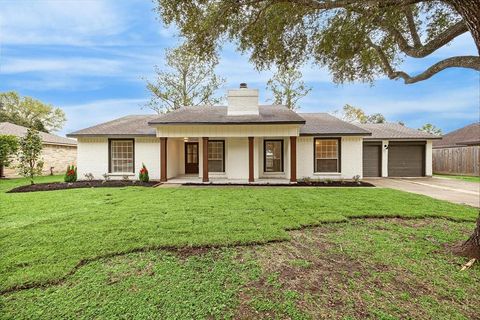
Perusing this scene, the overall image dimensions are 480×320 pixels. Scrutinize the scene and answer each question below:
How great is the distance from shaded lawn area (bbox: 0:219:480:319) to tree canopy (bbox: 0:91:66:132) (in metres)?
36.1

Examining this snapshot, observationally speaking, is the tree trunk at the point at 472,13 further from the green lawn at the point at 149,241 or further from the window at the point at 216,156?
the window at the point at 216,156

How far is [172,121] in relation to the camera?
11.7 meters

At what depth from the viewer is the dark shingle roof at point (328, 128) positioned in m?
12.4

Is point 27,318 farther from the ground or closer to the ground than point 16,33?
closer to the ground

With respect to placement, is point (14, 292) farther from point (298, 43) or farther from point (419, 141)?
point (419, 141)

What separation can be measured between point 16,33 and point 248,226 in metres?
8.77

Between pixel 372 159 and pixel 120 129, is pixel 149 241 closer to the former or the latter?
pixel 120 129

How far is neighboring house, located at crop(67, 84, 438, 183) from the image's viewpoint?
11.7 m

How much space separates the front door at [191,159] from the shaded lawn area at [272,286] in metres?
11.6

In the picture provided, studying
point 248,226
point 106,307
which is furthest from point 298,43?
point 106,307

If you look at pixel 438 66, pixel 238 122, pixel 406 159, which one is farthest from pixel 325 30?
pixel 406 159

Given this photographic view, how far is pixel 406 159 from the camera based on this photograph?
1528cm

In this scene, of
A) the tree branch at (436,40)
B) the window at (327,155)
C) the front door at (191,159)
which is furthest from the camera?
the front door at (191,159)

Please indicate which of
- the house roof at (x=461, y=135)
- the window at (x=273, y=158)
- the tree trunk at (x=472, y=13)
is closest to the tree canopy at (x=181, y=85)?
the window at (x=273, y=158)
